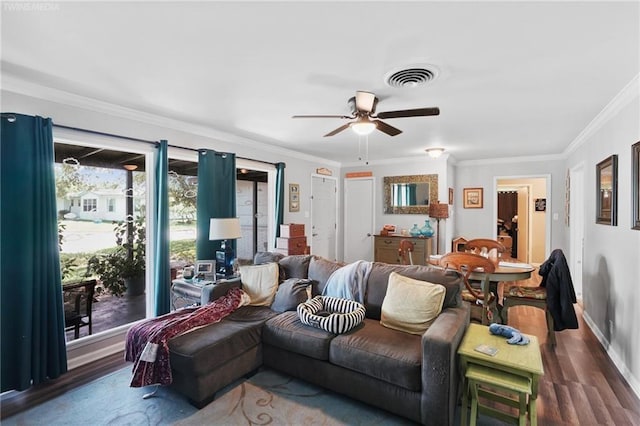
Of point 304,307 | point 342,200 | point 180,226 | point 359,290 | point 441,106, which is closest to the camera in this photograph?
point 304,307

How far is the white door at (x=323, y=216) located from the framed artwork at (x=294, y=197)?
0.49 m

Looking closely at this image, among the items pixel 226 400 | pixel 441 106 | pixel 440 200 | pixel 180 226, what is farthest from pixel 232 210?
pixel 440 200

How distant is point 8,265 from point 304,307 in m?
2.30

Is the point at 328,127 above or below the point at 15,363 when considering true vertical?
above

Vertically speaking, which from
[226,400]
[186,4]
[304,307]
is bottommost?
[226,400]

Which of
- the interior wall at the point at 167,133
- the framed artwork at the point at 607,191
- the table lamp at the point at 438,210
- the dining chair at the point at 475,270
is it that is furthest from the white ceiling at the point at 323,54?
the table lamp at the point at 438,210

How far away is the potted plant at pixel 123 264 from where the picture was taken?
11.1 feet

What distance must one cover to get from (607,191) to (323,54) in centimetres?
315

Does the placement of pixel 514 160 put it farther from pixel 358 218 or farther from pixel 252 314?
pixel 252 314

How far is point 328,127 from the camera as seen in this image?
Answer: 12.9 ft

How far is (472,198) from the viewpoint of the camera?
6.71 m

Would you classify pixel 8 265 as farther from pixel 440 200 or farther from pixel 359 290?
pixel 440 200

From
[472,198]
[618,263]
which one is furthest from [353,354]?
[472,198]

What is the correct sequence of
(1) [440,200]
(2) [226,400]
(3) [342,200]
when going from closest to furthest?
(2) [226,400] → (1) [440,200] → (3) [342,200]
